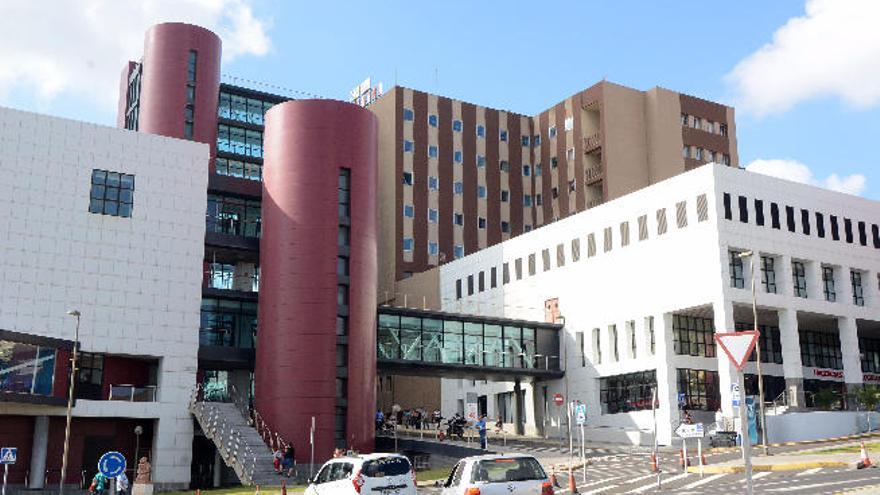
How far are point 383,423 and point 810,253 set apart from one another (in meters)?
31.7

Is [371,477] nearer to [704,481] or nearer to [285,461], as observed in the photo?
[704,481]

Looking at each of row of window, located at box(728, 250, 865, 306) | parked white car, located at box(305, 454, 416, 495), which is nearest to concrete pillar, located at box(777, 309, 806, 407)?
row of window, located at box(728, 250, 865, 306)

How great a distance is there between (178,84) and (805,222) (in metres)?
52.8

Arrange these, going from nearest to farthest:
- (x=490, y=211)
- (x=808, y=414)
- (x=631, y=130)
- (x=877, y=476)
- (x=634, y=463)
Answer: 1. (x=877, y=476)
2. (x=634, y=463)
3. (x=808, y=414)
4. (x=631, y=130)
5. (x=490, y=211)

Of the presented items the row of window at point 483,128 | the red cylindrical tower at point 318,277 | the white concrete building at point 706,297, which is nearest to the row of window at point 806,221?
the white concrete building at point 706,297

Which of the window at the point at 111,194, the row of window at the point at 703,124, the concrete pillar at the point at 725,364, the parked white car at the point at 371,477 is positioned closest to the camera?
the parked white car at the point at 371,477

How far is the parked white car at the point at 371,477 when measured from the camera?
23.8 m

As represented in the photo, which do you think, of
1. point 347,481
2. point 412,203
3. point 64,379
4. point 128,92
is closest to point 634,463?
point 347,481

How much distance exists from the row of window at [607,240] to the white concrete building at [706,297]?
0.12 m

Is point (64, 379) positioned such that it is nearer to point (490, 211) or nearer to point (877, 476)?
point (877, 476)

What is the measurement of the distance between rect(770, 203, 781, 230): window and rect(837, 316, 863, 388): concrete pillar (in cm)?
884

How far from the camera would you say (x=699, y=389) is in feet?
214

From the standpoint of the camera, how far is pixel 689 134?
104188mm

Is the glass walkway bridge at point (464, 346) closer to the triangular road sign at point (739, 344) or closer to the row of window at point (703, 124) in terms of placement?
the row of window at point (703, 124)
